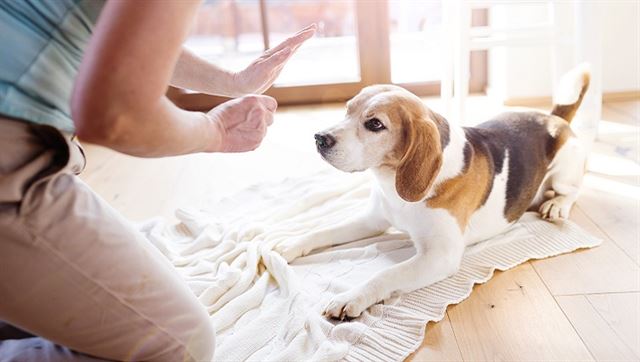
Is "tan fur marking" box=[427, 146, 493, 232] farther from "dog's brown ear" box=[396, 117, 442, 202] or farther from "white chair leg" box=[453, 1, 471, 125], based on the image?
"white chair leg" box=[453, 1, 471, 125]

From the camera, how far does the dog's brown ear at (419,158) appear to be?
135 cm

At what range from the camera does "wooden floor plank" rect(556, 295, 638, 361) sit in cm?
115

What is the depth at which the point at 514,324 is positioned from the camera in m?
1.27

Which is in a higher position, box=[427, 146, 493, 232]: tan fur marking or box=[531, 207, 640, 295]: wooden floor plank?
box=[427, 146, 493, 232]: tan fur marking

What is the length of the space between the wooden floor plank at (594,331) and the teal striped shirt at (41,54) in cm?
112

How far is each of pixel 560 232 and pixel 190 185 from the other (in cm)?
140

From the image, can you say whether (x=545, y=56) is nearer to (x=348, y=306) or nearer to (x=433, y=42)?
(x=433, y=42)

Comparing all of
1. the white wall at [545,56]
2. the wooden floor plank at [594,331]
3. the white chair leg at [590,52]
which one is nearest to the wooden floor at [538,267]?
the wooden floor plank at [594,331]

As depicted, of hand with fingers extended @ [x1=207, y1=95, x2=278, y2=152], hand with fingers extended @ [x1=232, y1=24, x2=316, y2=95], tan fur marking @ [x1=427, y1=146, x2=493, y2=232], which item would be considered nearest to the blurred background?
tan fur marking @ [x1=427, y1=146, x2=493, y2=232]

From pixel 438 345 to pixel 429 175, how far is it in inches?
16.0

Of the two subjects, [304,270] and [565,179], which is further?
[565,179]

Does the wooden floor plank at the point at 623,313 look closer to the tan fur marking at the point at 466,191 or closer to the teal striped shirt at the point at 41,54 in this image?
the tan fur marking at the point at 466,191

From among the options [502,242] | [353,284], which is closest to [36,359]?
[353,284]

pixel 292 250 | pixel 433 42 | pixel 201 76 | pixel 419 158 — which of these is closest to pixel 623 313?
pixel 419 158
